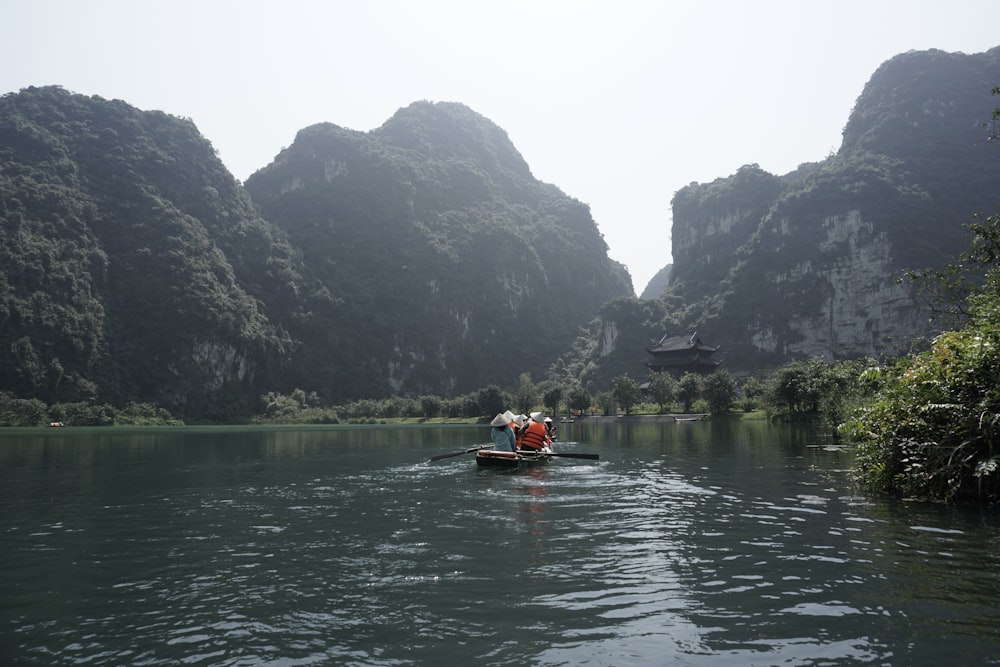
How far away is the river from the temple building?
95.7 m

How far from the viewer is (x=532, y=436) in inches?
1061

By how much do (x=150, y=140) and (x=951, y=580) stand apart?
20190 centimetres

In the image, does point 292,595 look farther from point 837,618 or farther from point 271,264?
point 271,264

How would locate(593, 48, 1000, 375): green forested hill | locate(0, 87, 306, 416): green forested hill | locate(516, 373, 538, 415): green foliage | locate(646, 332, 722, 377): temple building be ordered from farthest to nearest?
1. locate(593, 48, 1000, 375): green forested hill
2. locate(0, 87, 306, 416): green forested hill
3. locate(646, 332, 722, 377): temple building
4. locate(516, 373, 538, 415): green foliage

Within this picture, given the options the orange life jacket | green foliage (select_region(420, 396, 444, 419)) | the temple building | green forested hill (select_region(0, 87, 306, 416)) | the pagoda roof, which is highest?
green forested hill (select_region(0, 87, 306, 416))

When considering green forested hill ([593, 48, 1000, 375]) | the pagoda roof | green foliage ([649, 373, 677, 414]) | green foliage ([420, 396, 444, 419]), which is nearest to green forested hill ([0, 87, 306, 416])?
green foliage ([420, 396, 444, 419])

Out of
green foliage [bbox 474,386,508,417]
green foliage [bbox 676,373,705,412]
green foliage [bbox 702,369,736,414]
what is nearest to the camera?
green foliage [bbox 702,369,736,414]

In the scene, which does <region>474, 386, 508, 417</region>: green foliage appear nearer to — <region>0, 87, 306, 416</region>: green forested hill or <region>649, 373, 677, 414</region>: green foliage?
<region>649, 373, 677, 414</region>: green foliage

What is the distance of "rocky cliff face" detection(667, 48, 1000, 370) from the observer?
13575 cm

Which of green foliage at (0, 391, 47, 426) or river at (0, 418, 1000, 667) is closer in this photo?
river at (0, 418, 1000, 667)

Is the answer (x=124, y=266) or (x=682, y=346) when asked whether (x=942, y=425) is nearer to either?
(x=682, y=346)

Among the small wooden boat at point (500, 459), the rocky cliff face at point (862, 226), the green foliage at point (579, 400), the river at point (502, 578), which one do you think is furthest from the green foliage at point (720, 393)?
the river at point (502, 578)

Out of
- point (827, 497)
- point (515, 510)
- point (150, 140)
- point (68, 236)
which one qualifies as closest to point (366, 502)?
point (515, 510)

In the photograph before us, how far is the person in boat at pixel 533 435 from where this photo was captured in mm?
26750
